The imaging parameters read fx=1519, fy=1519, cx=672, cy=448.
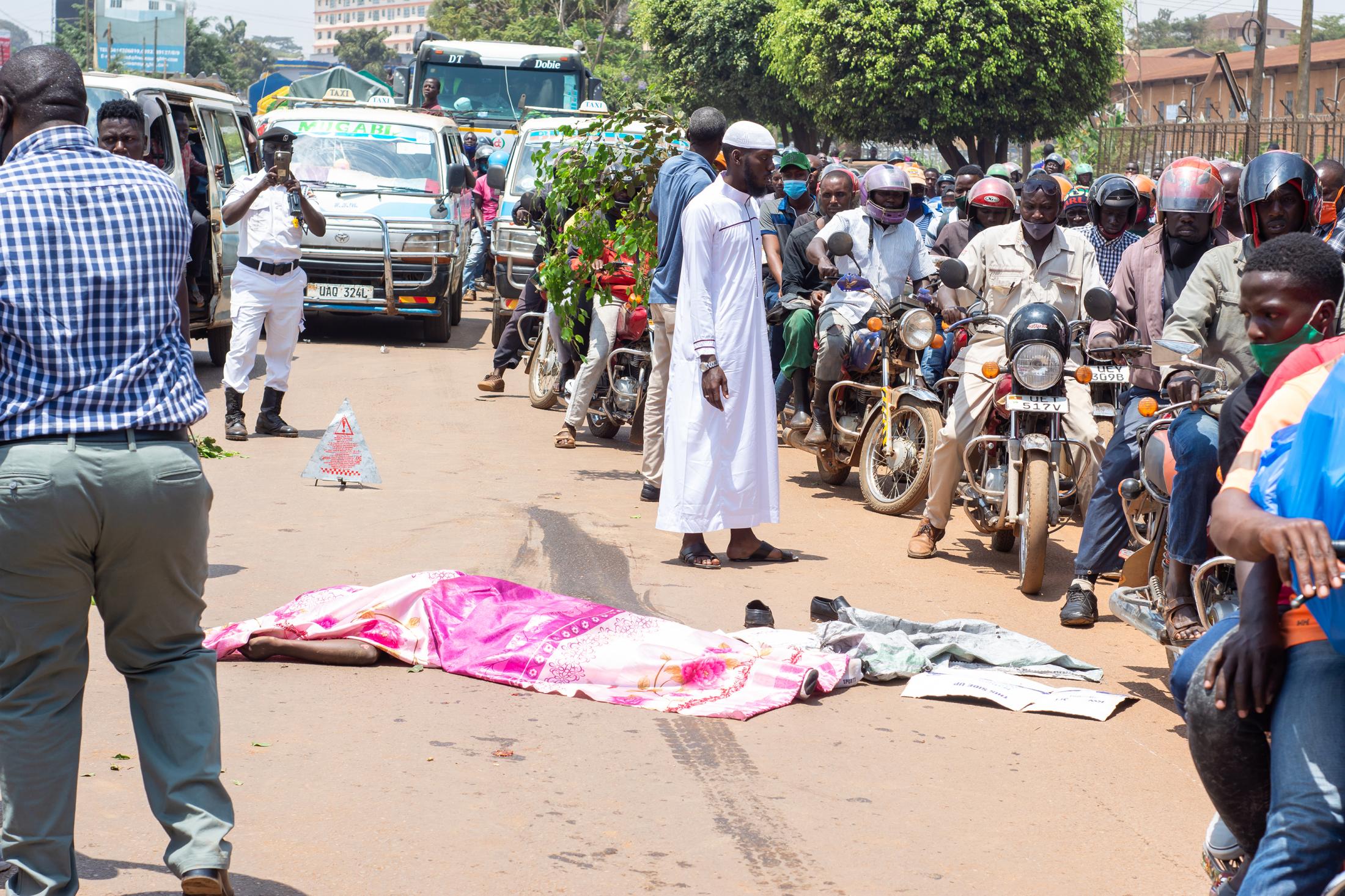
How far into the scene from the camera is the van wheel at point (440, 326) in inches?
674

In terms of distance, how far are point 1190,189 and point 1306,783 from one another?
4516 mm

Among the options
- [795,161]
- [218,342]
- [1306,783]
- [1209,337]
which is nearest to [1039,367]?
[1209,337]

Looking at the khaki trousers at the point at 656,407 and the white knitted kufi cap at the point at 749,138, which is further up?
the white knitted kufi cap at the point at 749,138

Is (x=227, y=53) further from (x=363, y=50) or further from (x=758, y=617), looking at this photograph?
(x=758, y=617)

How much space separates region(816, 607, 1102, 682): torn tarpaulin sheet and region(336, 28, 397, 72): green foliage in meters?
127

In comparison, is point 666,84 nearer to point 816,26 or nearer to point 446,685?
point 816,26

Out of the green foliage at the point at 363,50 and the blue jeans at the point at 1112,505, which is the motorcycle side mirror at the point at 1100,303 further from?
the green foliage at the point at 363,50

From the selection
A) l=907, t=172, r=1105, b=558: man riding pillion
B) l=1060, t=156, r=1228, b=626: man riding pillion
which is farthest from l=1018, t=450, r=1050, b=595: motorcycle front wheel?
l=907, t=172, r=1105, b=558: man riding pillion

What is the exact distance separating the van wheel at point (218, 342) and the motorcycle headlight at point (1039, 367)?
9295 millimetres

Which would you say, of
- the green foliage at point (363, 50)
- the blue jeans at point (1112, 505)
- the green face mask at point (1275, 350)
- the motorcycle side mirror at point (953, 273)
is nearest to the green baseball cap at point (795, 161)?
the motorcycle side mirror at point (953, 273)

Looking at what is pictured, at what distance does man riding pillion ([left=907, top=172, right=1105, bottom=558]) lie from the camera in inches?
303

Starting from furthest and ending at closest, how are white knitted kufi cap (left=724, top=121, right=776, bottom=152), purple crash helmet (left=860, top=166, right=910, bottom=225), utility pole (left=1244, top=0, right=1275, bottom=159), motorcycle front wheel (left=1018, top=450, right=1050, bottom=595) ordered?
utility pole (left=1244, top=0, right=1275, bottom=159) < purple crash helmet (left=860, top=166, right=910, bottom=225) < white knitted kufi cap (left=724, top=121, right=776, bottom=152) < motorcycle front wheel (left=1018, top=450, right=1050, bottom=595)

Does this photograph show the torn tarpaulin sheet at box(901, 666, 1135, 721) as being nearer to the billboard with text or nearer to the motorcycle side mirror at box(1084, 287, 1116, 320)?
the motorcycle side mirror at box(1084, 287, 1116, 320)

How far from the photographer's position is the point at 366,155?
17.0 m
